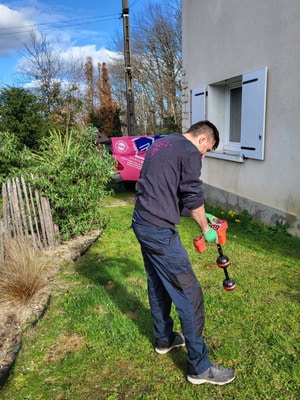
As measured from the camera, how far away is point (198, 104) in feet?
25.0

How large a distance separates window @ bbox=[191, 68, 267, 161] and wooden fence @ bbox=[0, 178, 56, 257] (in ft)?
11.6

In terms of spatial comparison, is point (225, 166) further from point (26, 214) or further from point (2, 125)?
point (2, 125)

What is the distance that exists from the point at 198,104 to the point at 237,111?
1080mm

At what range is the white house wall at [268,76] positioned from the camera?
468 cm

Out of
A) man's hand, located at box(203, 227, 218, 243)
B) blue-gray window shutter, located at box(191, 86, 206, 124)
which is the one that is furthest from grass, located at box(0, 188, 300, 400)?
blue-gray window shutter, located at box(191, 86, 206, 124)

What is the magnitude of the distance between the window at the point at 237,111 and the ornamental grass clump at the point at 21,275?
385 centimetres

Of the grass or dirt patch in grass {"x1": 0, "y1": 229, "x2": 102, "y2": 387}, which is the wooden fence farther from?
the grass

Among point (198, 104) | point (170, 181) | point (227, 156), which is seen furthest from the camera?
point (198, 104)

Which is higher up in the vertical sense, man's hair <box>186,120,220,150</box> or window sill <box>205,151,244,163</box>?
man's hair <box>186,120,220,150</box>

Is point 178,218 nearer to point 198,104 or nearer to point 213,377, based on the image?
point 213,377

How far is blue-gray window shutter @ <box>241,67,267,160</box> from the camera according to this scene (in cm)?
521

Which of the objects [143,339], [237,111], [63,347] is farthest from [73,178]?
[237,111]

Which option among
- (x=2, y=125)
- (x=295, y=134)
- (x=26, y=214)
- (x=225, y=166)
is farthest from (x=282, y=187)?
(x=2, y=125)

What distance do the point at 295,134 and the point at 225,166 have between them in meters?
2.17
